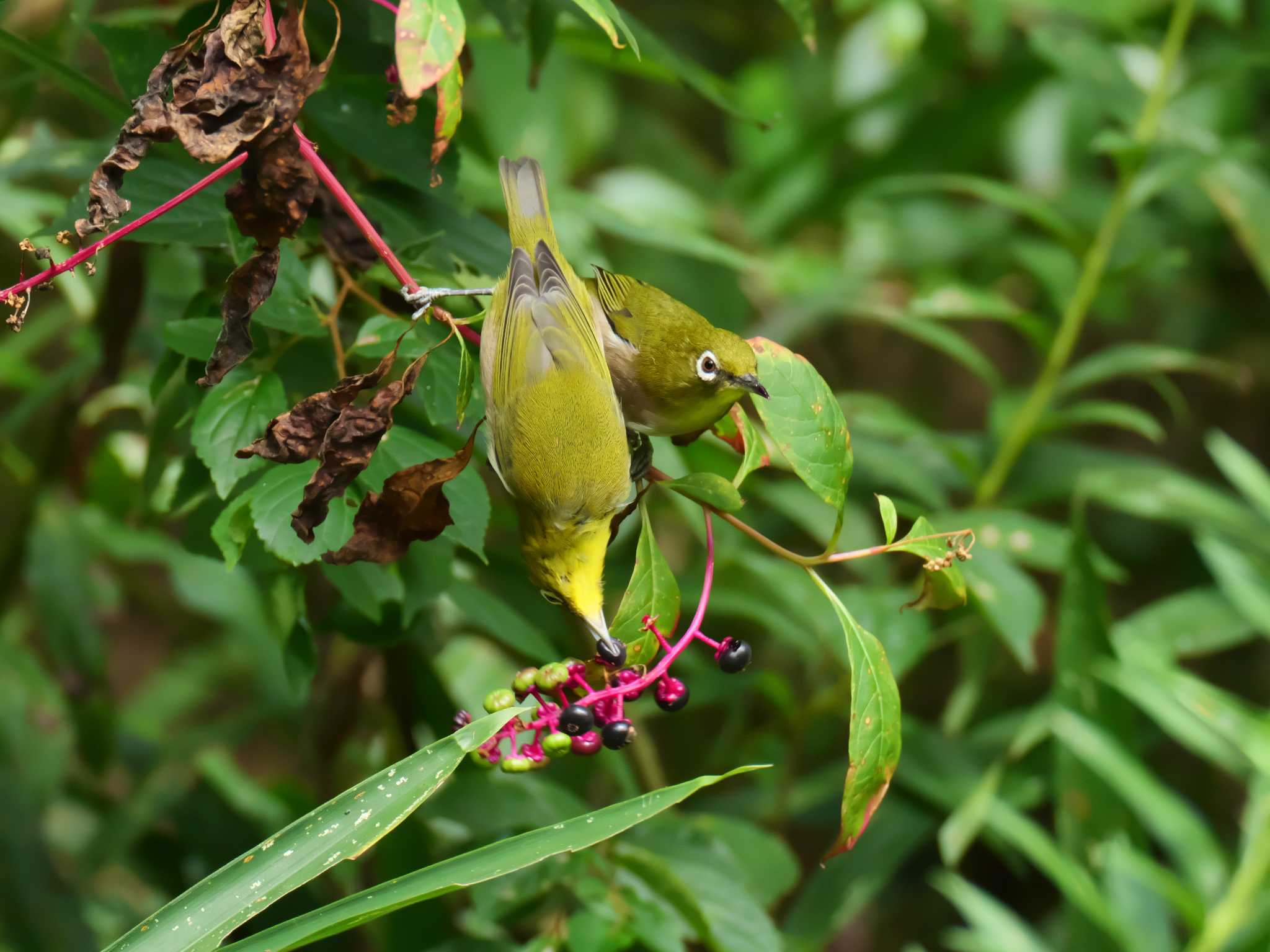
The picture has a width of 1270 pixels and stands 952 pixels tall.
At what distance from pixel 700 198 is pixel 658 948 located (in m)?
2.42

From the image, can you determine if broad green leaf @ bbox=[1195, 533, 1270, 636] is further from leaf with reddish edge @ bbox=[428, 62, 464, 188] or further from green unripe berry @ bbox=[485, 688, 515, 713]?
leaf with reddish edge @ bbox=[428, 62, 464, 188]

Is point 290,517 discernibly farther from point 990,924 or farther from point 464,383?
point 990,924

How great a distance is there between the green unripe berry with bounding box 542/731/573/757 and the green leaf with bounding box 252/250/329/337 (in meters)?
0.40

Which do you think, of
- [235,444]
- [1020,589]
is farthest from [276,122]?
[1020,589]

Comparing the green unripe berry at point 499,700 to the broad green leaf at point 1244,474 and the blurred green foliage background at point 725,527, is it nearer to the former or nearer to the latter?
the blurred green foliage background at point 725,527

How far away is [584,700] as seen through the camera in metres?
0.89

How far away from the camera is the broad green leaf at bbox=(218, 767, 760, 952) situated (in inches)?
34.5

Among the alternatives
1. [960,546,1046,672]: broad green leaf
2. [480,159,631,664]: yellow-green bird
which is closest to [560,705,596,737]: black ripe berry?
[480,159,631,664]: yellow-green bird

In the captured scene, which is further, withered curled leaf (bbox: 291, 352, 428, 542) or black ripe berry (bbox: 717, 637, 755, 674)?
black ripe berry (bbox: 717, 637, 755, 674)

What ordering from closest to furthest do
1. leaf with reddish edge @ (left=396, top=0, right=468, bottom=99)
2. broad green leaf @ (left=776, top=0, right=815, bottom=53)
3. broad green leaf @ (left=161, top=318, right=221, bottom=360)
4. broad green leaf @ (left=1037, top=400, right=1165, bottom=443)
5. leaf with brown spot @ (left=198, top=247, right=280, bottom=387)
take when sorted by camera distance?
leaf with reddish edge @ (left=396, top=0, right=468, bottom=99) < leaf with brown spot @ (left=198, top=247, right=280, bottom=387) < broad green leaf @ (left=161, top=318, right=221, bottom=360) < broad green leaf @ (left=776, top=0, right=815, bottom=53) < broad green leaf @ (left=1037, top=400, right=1165, bottom=443)

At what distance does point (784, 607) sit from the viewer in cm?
204

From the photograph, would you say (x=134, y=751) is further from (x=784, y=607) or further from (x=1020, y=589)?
(x=1020, y=589)

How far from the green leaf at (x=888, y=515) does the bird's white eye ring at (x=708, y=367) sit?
0.66 feet

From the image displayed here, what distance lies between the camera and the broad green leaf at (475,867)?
877 millimetres
